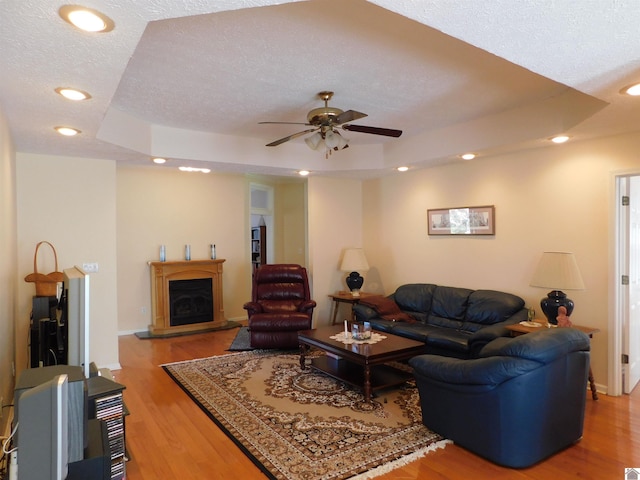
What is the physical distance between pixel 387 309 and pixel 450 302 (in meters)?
0.77

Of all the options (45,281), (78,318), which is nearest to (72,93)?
(78,318)

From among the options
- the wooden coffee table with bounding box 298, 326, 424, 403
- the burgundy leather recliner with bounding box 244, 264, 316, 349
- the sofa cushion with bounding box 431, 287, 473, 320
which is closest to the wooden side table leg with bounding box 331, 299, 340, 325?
the burgundy leather recliner with bounding box 244, 264, 316, 349

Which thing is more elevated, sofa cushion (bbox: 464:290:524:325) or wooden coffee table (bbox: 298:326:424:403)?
sofa cushion (bbox: 464:290:524:325)

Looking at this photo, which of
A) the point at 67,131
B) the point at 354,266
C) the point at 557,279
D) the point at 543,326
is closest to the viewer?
the point at 67,131

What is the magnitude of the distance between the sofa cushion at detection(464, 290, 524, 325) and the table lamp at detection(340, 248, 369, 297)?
169cm

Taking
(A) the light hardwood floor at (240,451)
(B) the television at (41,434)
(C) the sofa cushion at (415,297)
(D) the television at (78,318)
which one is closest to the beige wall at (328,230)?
(C) the sofa cushion at (415,297)

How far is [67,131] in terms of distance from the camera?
3.37 m

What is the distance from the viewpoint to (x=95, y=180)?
4.48 meters

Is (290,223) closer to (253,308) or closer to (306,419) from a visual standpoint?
(253,308)

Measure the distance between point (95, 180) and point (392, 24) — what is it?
364cm

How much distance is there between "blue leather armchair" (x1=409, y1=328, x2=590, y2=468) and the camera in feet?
8.06

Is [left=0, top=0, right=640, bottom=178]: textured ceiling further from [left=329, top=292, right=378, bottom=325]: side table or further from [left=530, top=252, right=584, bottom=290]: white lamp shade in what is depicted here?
[left=329, top=292, right=378, bottom=325]: side table

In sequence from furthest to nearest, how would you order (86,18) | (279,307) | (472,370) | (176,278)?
(176,278)
(279,307)
(472,370)
(86,18)

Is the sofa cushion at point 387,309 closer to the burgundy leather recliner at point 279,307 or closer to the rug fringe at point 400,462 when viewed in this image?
the burgundy leather recliner at point 279,307
